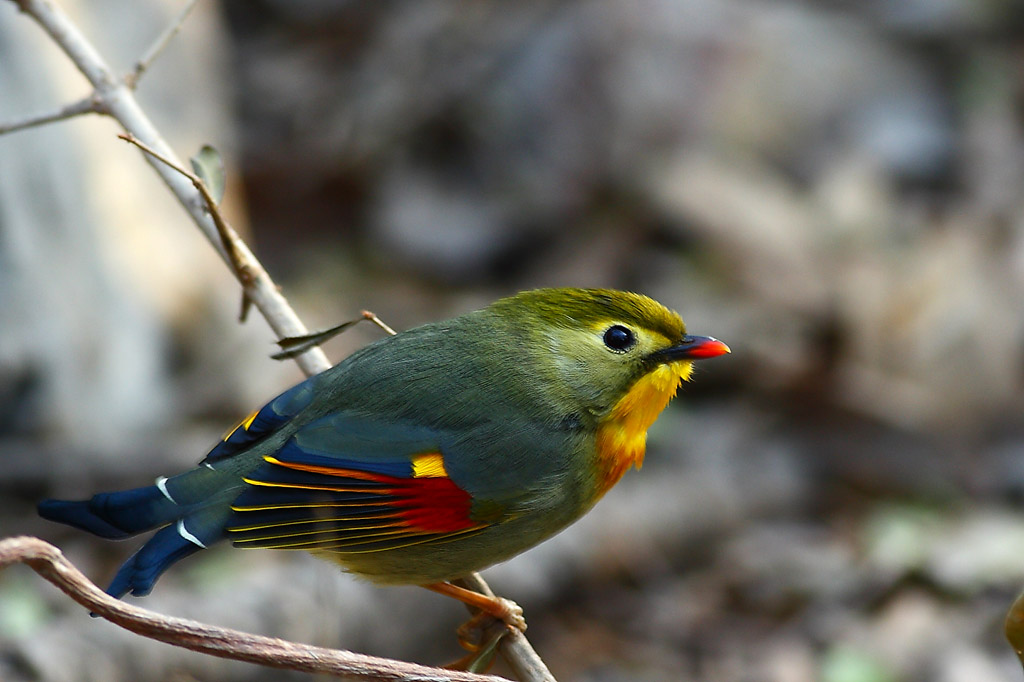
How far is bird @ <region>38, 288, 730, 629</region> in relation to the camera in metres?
2.71

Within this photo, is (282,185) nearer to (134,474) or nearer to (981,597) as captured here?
(134,474)

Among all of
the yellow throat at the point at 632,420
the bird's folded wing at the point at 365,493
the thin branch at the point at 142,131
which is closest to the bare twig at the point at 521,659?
the bird's folded wing at the point at 365,493

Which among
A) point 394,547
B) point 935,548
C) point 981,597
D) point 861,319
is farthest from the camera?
point 861,319

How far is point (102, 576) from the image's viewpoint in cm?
477

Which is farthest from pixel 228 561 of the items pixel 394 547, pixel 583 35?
pixel 583 35

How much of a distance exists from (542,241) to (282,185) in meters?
2.04

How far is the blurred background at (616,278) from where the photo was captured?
4.71 metres

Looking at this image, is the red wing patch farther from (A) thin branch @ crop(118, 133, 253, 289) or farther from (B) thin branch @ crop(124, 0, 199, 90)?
(B) thin branch @ crop(124, 0, 199, 90)

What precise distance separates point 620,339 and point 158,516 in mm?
1241

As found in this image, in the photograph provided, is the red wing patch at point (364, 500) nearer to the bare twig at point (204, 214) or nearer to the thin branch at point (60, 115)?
the bare twig at point (204, 214)

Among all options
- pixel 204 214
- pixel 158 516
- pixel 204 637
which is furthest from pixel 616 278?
pixel 204 637

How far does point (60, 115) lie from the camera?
308cm

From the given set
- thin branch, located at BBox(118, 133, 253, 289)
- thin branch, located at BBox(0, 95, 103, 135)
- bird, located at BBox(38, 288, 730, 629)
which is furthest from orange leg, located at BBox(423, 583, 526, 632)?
thin branch, located at BBox(0, 95, 103, 135)

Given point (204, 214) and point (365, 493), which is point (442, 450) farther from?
point (204, 214)
